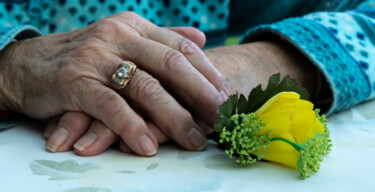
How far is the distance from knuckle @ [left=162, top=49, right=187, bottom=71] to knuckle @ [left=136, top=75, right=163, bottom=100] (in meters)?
0.04

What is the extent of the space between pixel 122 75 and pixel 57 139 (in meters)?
0.15

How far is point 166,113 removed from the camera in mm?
642

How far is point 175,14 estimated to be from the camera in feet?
4.04

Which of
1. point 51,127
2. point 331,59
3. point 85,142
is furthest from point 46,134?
point 331,59

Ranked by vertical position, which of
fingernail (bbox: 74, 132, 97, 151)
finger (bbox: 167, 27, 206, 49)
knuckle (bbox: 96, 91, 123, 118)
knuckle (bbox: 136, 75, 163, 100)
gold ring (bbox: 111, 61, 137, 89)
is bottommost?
fingernail (bbox: 74, 132, 97, 151)

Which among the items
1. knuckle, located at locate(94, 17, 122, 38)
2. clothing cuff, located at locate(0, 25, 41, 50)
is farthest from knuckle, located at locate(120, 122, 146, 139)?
clothing cuff, located at locate(0, 25, 41, 50)

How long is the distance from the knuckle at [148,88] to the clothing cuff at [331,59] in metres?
0.35

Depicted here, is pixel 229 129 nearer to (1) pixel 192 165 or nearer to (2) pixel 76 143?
(1) pixel 192 165

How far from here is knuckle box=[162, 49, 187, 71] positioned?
667 mm

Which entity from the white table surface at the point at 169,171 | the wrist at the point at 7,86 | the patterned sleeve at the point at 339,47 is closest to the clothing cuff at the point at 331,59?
the patterned sleeve at the point at 339,47

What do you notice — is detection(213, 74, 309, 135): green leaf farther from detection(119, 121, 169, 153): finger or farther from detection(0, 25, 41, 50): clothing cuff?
detection(0, 25, 41, 50): clothing cuff

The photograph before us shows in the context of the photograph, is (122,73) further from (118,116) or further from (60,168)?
(60,168)

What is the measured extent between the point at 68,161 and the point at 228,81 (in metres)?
0.36

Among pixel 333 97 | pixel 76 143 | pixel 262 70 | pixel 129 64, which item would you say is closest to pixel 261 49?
pixel 262 70
